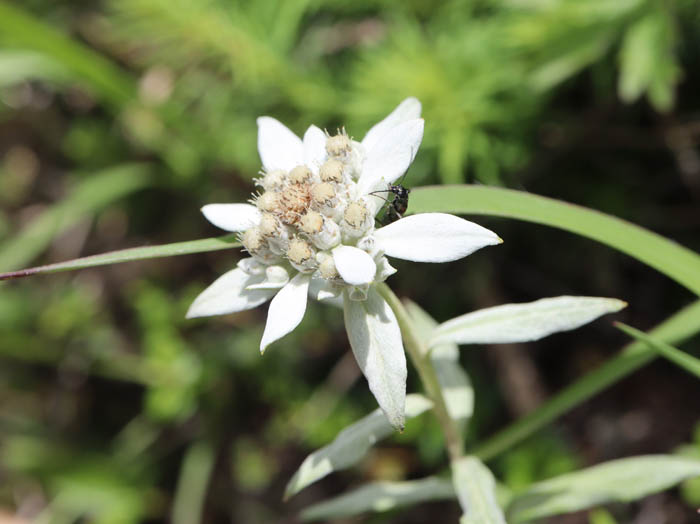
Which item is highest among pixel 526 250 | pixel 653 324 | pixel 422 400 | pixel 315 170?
pixel 526 250

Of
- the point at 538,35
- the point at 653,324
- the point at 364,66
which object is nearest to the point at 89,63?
the point at 364,66

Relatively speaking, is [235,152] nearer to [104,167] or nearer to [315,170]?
[104,167]

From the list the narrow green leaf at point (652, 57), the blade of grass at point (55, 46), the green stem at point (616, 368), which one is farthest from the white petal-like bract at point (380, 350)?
the blade of grass at point (55, 46)

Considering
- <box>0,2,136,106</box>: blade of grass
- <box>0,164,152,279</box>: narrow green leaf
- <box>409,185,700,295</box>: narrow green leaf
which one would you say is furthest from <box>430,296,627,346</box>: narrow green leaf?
<box>0,164,152,279</box>: narrow green leaf

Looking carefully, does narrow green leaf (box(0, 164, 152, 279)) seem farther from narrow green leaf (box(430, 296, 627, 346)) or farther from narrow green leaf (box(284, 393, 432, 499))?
narrow green leaf (box(430, 296, 627, 346))

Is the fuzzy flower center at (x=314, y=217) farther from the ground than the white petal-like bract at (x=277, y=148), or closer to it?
closer to it

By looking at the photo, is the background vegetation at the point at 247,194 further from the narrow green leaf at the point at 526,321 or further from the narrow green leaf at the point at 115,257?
the narrow green leaf at the point at 115,257
